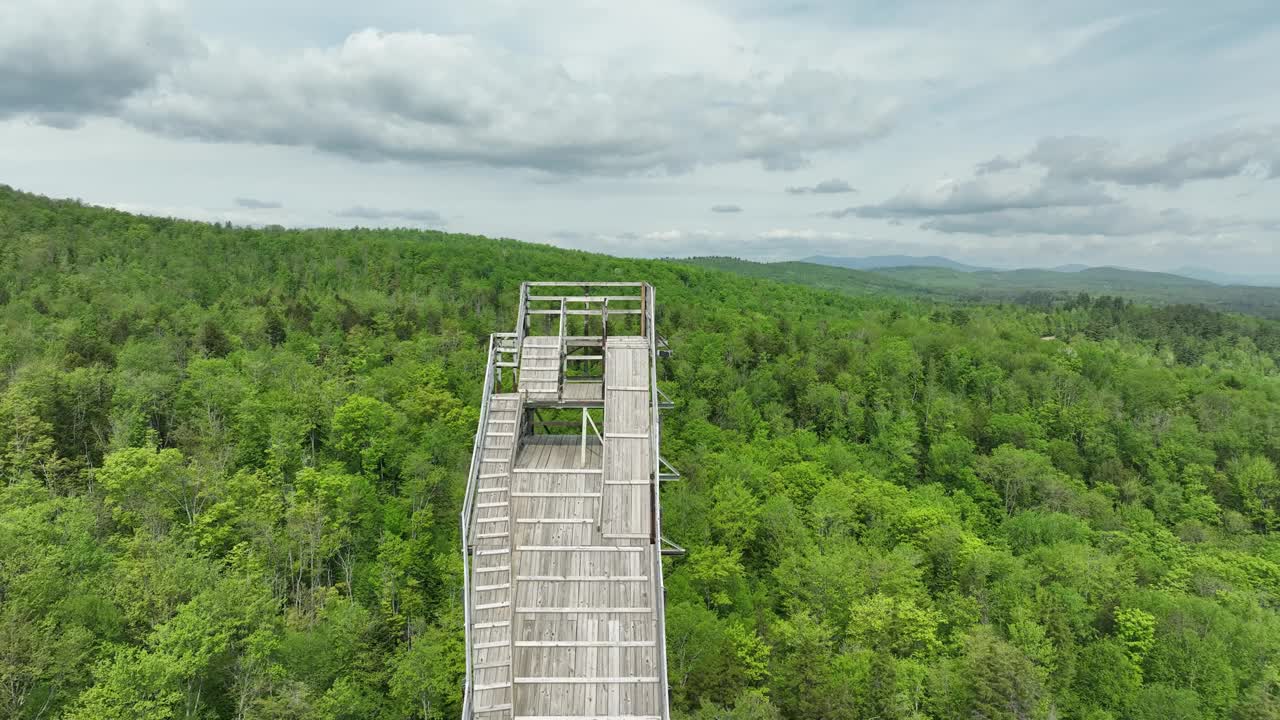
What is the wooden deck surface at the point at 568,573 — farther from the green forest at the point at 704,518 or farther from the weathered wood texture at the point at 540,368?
the green forest at the point at 704,518

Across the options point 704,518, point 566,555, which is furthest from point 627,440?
point 704,518

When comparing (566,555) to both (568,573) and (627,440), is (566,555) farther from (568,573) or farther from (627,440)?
(627,440)

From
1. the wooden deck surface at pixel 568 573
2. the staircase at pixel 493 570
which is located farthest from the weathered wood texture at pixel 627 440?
the staircase at pixel 493 570

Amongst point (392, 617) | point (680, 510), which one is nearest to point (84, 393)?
point (392, 617)

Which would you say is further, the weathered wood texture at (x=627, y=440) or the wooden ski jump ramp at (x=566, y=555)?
the weathered wood texture at (x=627, y=440)

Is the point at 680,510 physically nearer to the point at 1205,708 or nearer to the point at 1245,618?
the point at 1205,708

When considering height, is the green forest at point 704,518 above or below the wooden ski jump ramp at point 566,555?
below
